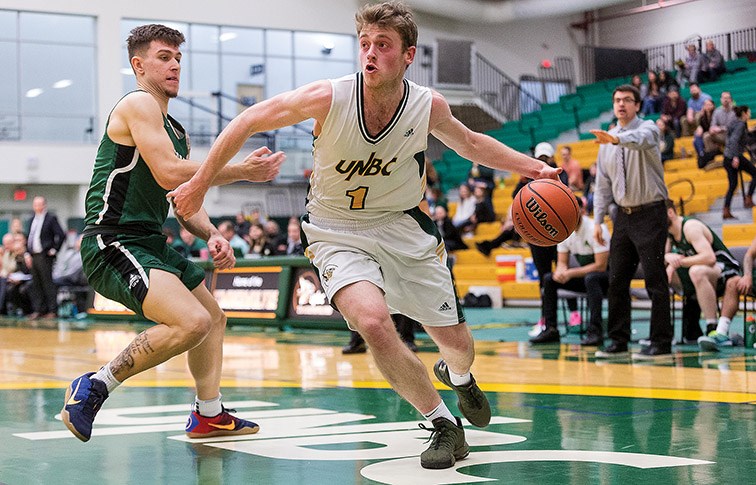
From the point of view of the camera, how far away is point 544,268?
1095cm

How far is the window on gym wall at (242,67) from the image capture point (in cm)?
2830

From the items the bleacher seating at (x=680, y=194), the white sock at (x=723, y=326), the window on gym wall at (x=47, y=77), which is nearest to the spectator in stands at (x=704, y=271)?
the white sock at (x=723, y=326)

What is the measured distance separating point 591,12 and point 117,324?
795 inches

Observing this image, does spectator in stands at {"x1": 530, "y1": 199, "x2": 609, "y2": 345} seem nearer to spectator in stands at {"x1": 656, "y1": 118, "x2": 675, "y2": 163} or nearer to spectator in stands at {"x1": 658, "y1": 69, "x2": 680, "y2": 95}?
spectator in stands at {"x1": 656, "y1": 118, "x2": 675, "y2": 163}

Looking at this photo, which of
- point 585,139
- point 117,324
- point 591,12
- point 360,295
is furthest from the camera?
point 591,12

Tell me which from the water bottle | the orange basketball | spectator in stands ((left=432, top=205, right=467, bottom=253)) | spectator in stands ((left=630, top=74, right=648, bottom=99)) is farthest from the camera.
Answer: spectator in stands ((left=630, top=74, right=648, bottom=99))

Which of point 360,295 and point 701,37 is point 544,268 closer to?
point 360,295

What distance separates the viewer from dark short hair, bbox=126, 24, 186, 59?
4.98m

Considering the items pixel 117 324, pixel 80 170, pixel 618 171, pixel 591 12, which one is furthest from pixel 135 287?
pixel 591 12

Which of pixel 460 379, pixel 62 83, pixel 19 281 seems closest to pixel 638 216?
pixel 460 379

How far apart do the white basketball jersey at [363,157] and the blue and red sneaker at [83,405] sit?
4.17ft

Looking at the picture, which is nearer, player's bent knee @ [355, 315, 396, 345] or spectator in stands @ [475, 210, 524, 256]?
player's bent knee @ [355, 315, 396, 345]

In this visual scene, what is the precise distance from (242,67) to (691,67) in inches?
480

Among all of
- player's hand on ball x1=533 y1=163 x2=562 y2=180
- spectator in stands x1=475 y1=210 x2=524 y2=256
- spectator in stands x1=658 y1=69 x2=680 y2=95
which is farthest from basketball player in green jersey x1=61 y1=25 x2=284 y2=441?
spectator in stands x1=658 y1=69 x2=680 y2=95
